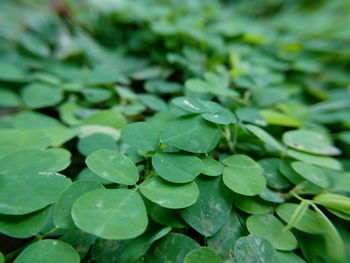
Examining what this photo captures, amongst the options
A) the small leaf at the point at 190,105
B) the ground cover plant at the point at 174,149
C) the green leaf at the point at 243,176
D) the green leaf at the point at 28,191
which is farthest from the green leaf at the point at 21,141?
the green leaf at the point at 243,176

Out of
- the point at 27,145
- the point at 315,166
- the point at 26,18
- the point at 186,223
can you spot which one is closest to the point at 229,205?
the point at 186,223

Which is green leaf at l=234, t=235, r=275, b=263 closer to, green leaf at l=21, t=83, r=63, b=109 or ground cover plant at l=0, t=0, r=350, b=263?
ground cover plant at l=0, t=0, r=350, b=263

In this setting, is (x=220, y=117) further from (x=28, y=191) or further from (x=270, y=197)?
(x=28, y=191)

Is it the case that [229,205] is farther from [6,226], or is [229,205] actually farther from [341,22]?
[341,22]

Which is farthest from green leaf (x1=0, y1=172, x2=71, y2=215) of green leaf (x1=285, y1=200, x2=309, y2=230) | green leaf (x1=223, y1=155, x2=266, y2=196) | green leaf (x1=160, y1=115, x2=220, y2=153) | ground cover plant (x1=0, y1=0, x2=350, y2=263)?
green leaf (x1=285, y1=200, x2=309, y2=230)

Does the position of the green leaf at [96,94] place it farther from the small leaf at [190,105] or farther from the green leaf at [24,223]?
the green leaf at [24,223]

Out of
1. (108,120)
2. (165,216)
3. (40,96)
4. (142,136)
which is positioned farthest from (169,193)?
(40,96)
